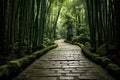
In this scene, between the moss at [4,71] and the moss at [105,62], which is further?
the moss at [105,62]

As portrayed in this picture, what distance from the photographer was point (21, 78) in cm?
385

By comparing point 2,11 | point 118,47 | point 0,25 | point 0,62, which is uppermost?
point 2,11

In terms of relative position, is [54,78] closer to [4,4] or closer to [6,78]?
[6,78]

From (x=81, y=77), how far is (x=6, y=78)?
5.72 feet

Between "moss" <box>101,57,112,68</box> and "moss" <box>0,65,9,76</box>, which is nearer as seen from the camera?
"moss" <box>0,65,9,76</box>

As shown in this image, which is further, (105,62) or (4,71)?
(105,62)

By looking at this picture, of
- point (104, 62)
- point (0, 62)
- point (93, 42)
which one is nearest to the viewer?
point (0, 62)

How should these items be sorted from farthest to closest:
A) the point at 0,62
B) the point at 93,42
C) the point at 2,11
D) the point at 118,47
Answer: the point at 93,42, the point at 118,47, the point at 2,11, the point at 0,62

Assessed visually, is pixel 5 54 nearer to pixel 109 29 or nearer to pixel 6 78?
pixel 6 78

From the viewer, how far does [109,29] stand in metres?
7.21

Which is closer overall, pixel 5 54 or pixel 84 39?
pixel 5 54

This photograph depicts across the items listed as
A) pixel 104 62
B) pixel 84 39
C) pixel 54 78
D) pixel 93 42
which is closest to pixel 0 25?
pixel 54 78

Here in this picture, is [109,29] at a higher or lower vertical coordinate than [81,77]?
higher

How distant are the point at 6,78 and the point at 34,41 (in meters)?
5.24
